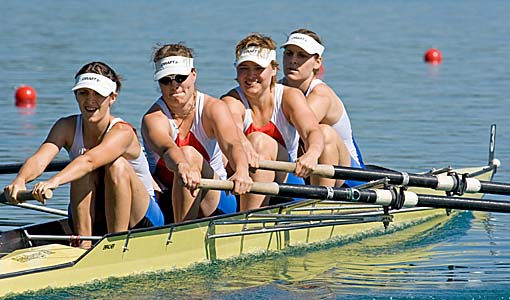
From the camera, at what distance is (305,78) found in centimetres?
828

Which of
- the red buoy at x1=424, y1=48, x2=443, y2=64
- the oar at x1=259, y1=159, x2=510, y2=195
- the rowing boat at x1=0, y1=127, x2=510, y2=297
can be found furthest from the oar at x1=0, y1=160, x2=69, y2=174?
the red buoy at x1=424, y1=48, x2=443, y2=64

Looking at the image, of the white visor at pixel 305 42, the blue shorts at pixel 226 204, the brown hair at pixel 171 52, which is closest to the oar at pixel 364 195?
the blue shorts at pixel 226 204

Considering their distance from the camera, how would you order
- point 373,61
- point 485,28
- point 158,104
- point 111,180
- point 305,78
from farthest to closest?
point 485,28 → point 373,61 → point 305,78 → point 158,104 → point 111,180

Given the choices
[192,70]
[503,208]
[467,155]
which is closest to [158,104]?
[192,70]

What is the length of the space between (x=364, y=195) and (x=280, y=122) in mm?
975

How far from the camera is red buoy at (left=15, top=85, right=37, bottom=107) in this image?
16.1 meters

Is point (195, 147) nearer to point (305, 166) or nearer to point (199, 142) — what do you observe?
point (199, 142)

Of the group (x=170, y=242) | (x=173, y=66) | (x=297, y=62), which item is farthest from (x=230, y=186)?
(x=297, y=62)

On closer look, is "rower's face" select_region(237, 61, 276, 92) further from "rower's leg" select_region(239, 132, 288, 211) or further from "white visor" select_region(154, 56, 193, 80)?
"white visor" select_region(154, 56, 193, 80)

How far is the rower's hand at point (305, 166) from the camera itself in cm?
730

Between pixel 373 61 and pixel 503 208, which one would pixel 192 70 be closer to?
pixel 503 208

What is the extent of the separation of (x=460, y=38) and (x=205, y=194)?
2335 centimetres

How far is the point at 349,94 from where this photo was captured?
17359 millimetres

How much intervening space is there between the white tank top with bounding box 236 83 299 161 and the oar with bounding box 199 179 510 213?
2.88ft
